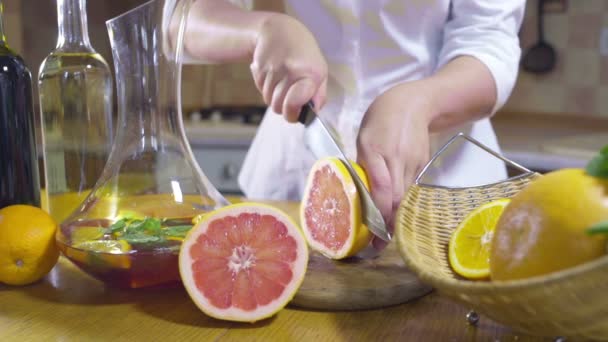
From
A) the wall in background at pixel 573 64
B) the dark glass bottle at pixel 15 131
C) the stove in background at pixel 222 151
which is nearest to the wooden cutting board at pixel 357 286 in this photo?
the dark glass bottle at pixel 15 131

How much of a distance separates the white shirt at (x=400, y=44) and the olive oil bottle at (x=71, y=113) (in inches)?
19.0

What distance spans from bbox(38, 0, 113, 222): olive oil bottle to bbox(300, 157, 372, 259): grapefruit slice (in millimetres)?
276

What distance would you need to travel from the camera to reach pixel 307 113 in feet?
2.69

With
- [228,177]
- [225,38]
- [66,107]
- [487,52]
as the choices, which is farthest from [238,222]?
[228,177]

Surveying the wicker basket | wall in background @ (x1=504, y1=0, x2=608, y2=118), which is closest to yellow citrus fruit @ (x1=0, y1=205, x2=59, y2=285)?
the wicker basket

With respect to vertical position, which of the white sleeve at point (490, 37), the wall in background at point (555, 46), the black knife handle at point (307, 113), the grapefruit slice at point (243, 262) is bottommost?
the wall in background at point (555, 46)

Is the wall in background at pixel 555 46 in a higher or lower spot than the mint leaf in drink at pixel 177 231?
lower

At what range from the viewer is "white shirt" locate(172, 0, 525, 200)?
107cm

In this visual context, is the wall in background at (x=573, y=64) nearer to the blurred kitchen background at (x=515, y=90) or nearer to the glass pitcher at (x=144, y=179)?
the blurred kitchen background at (x=515, y=90)

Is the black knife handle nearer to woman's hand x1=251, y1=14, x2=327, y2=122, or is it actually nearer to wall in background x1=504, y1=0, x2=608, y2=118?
woman's hand x1=251, y1=14, x2=327, y2=122

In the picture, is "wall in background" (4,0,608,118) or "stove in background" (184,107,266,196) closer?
"stove in background" (184,107,266,196)

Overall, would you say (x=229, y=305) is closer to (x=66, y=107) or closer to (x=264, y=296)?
(x=264, y=296)

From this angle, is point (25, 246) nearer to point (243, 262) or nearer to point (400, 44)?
point (243, 262)

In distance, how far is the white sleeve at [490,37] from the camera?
993mm
